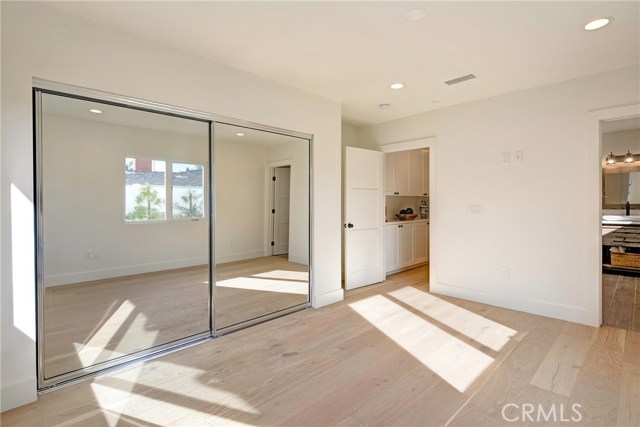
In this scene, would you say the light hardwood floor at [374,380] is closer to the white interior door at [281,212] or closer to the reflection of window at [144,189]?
the white interior door at [281,212]

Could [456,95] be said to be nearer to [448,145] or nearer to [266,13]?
[448,145]

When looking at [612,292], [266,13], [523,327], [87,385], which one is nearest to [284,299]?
[87,385]

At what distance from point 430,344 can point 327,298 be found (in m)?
1.45

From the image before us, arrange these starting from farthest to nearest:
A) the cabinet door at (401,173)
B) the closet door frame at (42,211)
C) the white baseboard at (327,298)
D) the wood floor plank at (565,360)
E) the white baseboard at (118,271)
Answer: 1. the cabinet door at (401,173)
2. the white baseboard at (327,298)
3. the white baseboard at (118,271)
4. the wood floor plank at (565,360)
5. the closet door frame at (42,211)

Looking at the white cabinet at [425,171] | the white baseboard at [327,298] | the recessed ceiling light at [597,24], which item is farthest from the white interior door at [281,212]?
the white cabinet at [425,171]

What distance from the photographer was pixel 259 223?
371 centimetres

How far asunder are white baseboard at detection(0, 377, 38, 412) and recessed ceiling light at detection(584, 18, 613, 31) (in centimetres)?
453

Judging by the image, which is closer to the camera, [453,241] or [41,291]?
[41,291]

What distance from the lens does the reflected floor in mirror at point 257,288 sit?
3.26 m

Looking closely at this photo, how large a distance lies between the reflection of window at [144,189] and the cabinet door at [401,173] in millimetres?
3723

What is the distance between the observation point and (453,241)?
427cm

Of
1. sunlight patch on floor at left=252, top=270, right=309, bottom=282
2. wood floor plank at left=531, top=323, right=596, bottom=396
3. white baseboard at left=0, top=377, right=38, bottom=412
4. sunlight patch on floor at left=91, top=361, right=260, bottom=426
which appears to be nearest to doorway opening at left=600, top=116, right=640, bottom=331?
wood floor plank at left=531, top=323, right=596, bottom=396

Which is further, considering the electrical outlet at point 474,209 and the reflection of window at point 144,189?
the electrical outlet at point 474,209

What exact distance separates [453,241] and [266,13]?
138 inches
